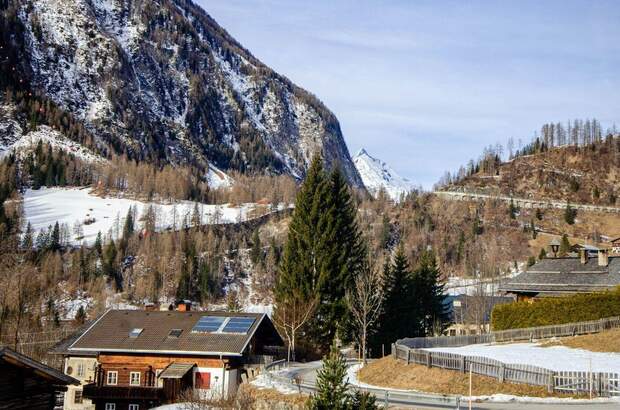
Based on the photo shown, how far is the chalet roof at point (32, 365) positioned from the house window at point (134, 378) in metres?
24.8

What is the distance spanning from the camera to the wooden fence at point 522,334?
40.7 metres

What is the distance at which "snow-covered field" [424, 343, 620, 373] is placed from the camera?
98.7ft

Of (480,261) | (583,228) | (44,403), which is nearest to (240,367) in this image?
(44,403)

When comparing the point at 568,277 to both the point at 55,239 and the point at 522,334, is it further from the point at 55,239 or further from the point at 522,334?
the point at 55,239

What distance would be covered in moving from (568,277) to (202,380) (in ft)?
88.8

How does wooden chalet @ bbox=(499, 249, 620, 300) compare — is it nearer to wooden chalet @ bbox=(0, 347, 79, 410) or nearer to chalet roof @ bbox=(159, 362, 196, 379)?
chalet roof @ bbox=(159, 362, 196, 379)

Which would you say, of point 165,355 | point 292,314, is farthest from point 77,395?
point 292,314

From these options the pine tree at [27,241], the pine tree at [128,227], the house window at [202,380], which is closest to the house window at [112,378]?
the house window at [202,380]

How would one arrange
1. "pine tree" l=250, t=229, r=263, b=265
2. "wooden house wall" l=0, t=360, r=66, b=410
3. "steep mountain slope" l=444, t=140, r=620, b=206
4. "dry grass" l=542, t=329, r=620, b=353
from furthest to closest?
"steep mountain slope" l=444, t=140, r=620, b=206 < "pine tree" l=250, t=229, r=263, b=265 < "dry grass" l=542, t=329, r=620, b=353 < "wooden house wall" l=0, t=360, r=66, b=410

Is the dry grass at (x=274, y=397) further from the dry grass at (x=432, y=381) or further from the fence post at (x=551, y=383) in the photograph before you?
the fence post at (x=551, y=383)

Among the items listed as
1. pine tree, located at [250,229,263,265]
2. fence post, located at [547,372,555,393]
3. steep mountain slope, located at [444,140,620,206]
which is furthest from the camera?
steep mountain slope, located at [444,140,620,206]

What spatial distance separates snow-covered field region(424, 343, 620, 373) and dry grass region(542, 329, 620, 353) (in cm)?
77

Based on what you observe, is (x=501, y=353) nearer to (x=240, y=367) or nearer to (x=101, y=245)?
(x=240, y=367)

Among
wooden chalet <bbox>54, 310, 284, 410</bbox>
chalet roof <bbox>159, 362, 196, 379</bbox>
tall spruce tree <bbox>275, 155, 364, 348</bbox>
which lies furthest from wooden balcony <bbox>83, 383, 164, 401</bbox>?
tall spruce tree <bbox>275, 155, 364, 348</bbox>
